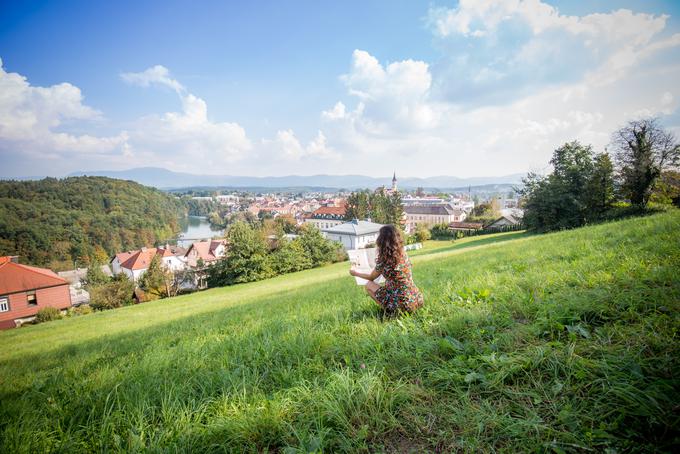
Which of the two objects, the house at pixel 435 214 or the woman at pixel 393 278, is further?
the house at pixel 435 214

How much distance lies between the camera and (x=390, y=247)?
389cm

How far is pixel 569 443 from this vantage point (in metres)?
1.36

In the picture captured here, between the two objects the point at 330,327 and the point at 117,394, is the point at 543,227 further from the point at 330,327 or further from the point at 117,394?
the point at 117,394

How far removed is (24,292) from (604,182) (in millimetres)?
58234

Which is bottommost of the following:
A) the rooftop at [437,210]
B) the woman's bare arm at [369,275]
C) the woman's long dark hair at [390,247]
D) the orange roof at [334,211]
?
the rooftop at [437,210]

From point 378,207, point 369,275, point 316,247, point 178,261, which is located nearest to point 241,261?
A: point 316,247

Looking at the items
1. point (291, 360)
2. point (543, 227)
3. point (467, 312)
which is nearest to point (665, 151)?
point (543, 227)

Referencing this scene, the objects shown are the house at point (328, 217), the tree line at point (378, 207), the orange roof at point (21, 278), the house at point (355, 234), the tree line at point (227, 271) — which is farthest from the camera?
the house at point (328, 217)

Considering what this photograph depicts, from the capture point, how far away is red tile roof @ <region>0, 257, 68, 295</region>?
2503cm

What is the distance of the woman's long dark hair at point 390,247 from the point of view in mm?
3865

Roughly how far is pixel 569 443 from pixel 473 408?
0.49m

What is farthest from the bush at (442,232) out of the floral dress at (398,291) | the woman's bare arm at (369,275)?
the floral dress at (398,291)

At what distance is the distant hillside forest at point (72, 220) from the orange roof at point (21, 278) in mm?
25530

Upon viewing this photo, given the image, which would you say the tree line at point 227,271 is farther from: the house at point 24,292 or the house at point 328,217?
the house at point 328,217
